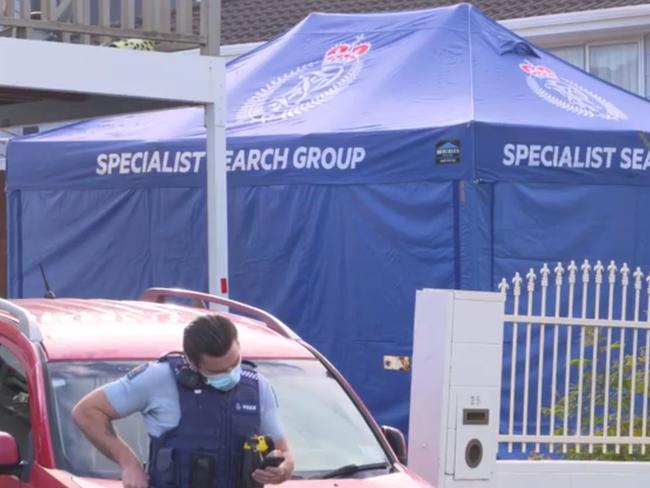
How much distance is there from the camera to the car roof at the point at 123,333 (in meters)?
5.66

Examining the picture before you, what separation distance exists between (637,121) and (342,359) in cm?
322

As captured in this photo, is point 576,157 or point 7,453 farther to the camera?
point 576,157

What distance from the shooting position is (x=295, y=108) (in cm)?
1183

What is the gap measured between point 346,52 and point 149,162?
2.09 metres

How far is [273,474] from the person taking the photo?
480 centimetres

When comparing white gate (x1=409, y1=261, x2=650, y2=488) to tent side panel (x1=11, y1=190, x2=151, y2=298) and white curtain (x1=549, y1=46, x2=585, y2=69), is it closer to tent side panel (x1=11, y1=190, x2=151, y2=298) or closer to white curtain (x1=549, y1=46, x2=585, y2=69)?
tent side panel (x1=11, y1=190, x2=151, y2=298)

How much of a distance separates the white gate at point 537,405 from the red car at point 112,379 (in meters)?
1.48

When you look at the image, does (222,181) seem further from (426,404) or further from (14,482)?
(14,482)

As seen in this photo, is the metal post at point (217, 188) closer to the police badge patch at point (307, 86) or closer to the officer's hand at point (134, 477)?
the police badge patch at point (307, 86)

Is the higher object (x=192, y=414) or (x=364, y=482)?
(x=192, y=414)

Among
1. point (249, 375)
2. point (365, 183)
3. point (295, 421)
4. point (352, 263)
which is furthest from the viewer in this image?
point (352, 263)

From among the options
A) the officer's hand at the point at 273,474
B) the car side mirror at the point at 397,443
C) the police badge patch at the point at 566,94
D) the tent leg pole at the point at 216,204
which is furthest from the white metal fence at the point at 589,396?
the officer's hand at the point at 273,474

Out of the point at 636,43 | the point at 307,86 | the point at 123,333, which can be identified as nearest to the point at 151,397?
the point at 123,333

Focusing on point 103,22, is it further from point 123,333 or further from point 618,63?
point 618,63
